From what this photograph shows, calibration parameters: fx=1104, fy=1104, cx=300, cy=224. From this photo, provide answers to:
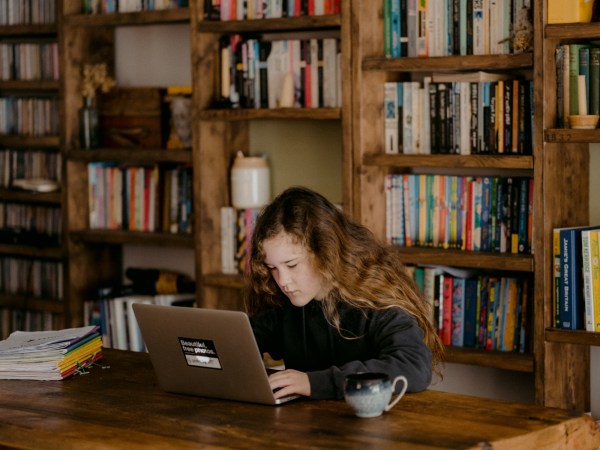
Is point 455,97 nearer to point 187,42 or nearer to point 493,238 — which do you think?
point 493,238

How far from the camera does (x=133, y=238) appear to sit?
175 inches

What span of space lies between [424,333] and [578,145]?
1.08 m

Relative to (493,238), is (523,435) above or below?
below

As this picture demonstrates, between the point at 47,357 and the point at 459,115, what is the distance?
62.4 inches

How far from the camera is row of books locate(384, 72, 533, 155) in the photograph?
139 inches

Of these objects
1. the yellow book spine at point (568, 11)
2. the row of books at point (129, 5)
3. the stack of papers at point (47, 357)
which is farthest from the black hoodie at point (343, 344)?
the row of books at point (129, 5)

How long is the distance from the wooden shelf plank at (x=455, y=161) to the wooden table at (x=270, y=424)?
1.12 metres

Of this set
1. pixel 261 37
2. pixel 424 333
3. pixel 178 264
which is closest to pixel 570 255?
pixel 424 333

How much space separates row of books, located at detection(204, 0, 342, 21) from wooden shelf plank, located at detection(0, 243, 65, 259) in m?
1.27

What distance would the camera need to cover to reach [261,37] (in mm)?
4246

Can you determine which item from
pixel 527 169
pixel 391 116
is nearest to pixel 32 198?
pixel 391 116

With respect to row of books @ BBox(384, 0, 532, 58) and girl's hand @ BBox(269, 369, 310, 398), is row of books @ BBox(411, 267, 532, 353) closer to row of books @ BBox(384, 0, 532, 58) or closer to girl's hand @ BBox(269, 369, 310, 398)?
row of books @ BBox(384, 0, 532, 58)

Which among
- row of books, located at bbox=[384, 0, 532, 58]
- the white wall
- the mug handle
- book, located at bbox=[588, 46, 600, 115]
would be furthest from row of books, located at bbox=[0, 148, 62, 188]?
the mug handle

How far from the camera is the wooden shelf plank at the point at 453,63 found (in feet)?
11.3
